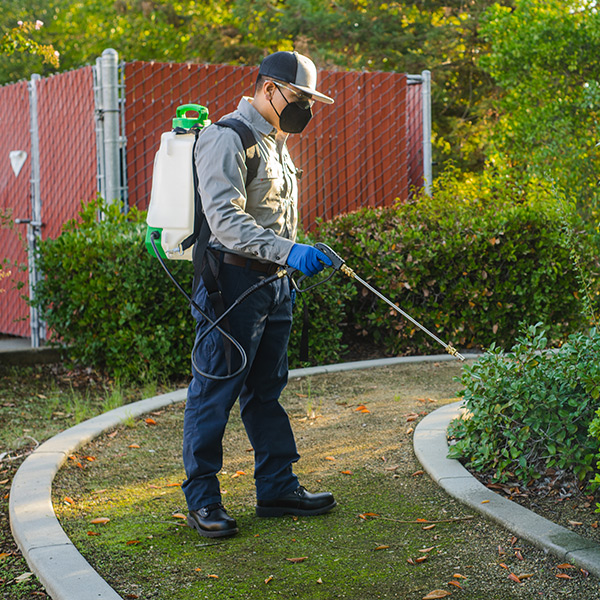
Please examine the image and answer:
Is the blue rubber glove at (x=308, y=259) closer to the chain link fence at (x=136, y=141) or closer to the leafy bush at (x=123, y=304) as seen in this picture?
the leafy bush at (x=123, y=304)

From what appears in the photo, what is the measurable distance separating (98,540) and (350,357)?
4130mm

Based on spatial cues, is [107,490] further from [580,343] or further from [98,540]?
[580,343]

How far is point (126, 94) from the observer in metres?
7.14

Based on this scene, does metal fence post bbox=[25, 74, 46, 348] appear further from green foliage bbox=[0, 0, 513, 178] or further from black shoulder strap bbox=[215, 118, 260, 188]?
green foliage bbox=[0, 0, 513, 178]

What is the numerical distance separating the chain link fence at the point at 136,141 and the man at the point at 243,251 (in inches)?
156

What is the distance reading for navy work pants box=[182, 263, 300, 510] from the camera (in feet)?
10.7

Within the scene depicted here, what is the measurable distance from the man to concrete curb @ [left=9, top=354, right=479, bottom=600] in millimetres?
566

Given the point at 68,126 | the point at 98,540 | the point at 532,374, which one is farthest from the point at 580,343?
the point at 68,126

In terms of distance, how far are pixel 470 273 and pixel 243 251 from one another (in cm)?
403

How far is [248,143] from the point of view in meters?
3.21

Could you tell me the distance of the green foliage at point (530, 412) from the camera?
11.6 feet

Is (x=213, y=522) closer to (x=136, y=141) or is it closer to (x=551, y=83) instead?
(x=136, y=141)

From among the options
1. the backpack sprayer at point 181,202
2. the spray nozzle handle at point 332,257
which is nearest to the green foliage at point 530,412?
the backpack sprayer at point 181,202

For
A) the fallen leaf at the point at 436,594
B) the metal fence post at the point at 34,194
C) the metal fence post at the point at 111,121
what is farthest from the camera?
the metal fence post at the point at 34,194
